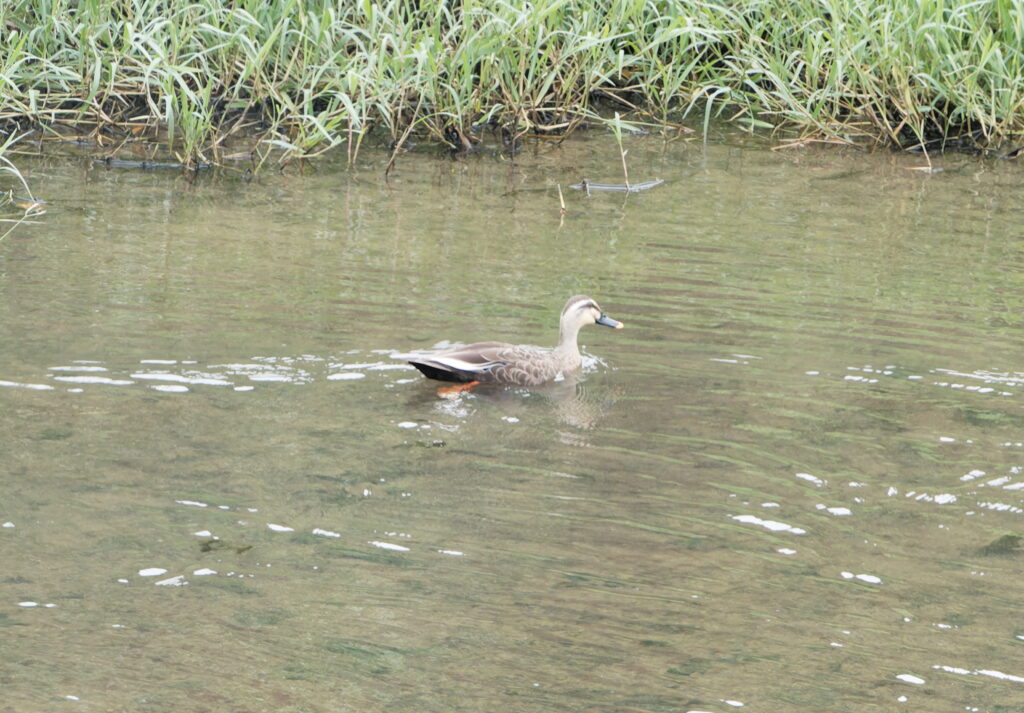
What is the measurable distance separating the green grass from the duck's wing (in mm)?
3707

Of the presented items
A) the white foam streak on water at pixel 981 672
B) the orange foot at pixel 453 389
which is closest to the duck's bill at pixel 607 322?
the orange foot at pixel 453 389

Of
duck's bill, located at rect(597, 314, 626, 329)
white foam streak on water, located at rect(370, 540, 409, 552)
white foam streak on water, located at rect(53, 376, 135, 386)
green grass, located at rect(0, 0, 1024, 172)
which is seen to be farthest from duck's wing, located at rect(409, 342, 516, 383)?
A: green grass, located at rect(0, 0, 1024, 172)

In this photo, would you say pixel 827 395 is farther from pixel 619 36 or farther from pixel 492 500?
pixel 619 36

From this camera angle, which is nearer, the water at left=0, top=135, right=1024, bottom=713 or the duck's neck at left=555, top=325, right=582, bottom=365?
the water at left=0, top=135, right=1024, bottom=713

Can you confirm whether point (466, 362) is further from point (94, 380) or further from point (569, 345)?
point (94, 380)

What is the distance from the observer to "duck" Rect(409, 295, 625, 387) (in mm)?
6586

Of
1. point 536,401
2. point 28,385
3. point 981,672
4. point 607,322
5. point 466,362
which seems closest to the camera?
point 981,672

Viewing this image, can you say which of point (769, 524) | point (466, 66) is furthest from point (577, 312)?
point (466, 66)

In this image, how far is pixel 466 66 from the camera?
10.4 m

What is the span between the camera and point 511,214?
9664mm

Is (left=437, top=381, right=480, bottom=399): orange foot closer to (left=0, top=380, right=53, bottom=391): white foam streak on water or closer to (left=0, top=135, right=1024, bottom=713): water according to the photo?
(left=0, top=135, right=1024, bottom=713): water

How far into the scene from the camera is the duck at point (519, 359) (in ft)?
21.6

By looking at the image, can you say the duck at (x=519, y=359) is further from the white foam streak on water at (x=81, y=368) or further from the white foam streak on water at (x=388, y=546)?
the white foam streak on water at (x=388, y=546)

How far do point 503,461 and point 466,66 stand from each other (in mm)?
5218
